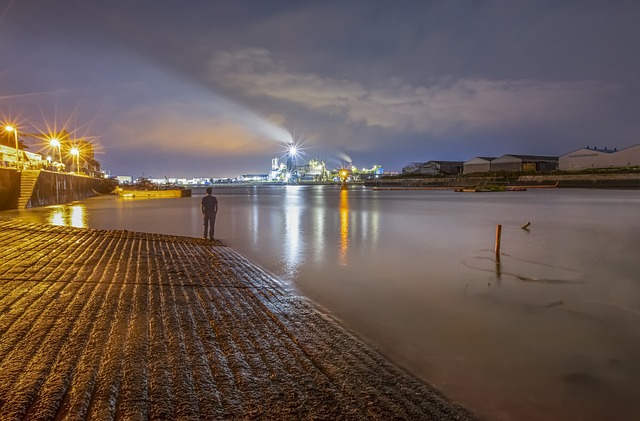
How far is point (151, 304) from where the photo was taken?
6.02 m

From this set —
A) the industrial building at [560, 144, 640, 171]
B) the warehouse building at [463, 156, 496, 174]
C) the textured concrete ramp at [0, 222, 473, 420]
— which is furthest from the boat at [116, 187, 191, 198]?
the industrial building at [560, 144, 640, 171]

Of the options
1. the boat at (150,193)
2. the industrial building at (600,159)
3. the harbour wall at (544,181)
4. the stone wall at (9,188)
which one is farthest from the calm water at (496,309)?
the industrial building at (600,159)

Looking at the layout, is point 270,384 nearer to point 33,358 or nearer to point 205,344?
point 205,344

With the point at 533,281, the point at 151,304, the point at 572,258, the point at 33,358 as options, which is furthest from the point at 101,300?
the point at 572,258

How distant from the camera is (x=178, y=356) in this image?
423 cm

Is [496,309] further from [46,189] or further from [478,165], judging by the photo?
[478,165]

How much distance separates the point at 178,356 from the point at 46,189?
42.6 m

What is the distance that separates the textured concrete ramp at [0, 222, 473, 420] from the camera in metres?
3.28

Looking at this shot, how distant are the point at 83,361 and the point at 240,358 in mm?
1620

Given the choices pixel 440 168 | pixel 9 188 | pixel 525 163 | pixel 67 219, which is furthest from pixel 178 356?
pixel 440 168

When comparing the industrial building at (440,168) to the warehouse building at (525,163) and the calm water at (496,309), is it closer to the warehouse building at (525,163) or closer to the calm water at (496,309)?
the warehouse building at (525,163)

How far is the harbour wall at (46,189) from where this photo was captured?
1120 inches

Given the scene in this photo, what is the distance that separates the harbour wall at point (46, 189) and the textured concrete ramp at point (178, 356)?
27005mm

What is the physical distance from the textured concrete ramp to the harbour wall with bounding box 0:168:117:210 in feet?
88.6
